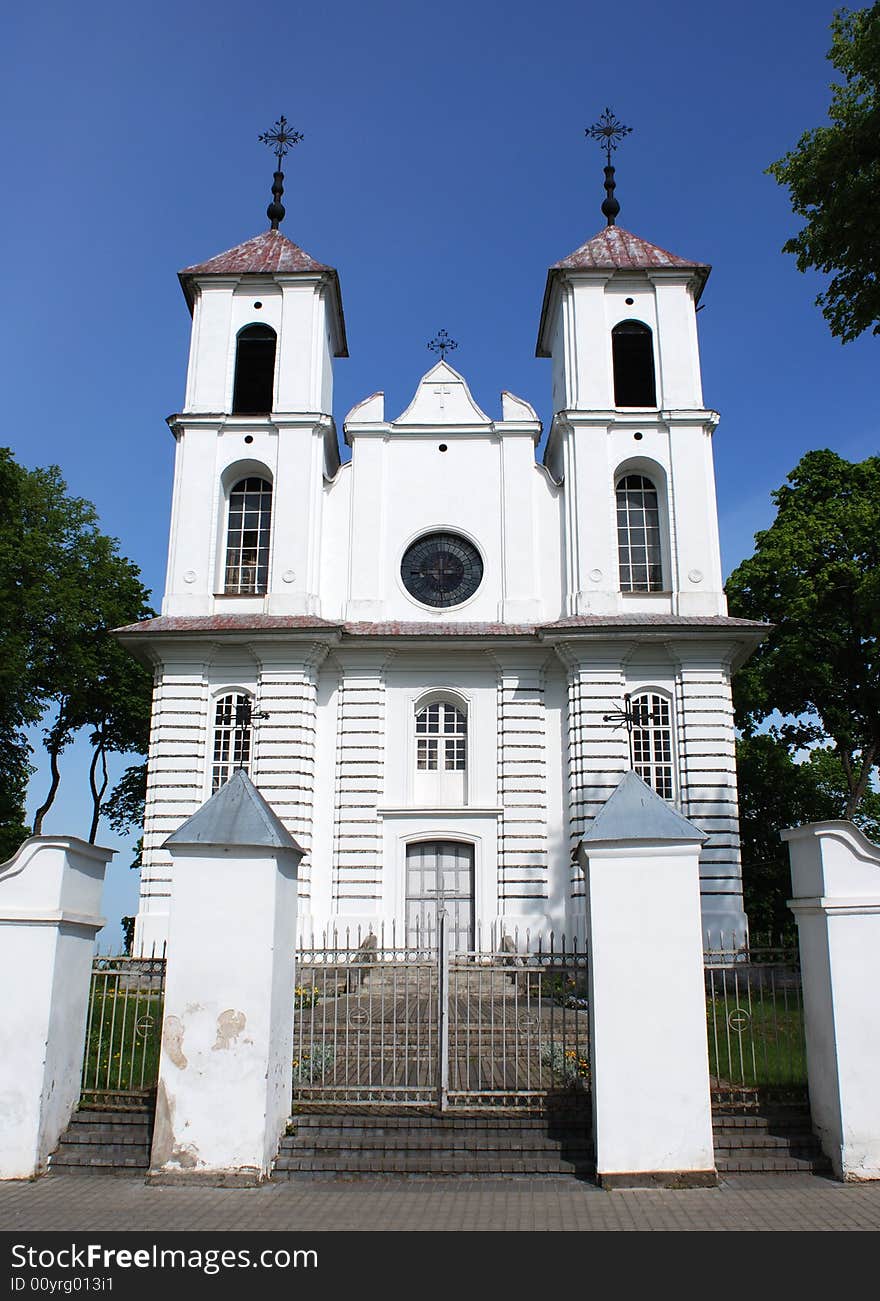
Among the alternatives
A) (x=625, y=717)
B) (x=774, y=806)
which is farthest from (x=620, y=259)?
(x=774, y=806)

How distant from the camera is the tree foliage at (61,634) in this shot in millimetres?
27250

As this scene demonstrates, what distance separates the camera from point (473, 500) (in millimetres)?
23484

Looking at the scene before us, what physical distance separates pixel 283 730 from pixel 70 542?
14.0m

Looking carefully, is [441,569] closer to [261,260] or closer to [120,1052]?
[261,260]

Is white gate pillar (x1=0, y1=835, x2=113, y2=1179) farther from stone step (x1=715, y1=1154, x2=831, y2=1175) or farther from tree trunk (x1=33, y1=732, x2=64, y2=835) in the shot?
tree trunk (x1=33, y1=732, x2=64, y2=835)

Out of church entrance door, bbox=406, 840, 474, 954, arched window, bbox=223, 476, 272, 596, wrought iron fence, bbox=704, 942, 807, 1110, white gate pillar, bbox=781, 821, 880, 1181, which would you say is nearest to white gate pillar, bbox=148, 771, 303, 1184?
wrought iron fence, bbox=704, 942, 807, 1110

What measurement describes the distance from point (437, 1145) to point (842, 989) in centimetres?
395

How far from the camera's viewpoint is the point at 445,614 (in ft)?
74.4

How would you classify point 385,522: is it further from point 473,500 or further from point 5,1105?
point 5,1105

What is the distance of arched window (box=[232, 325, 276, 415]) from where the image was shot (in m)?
24.7

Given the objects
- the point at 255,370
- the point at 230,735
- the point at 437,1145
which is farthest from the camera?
the point at 255,370

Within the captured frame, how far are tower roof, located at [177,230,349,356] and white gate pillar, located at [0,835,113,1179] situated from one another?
693 inches

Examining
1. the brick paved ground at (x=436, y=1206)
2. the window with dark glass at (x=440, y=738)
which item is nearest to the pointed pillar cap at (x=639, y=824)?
the brick paved ground at (x=436, y=1206)
